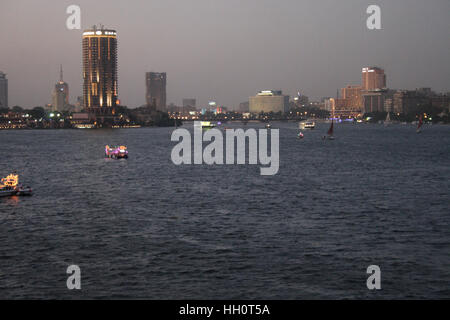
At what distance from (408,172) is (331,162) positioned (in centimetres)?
1894

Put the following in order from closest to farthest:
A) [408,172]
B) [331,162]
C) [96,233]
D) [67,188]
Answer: [96,233]
[67,188]
[408,172]
[331,162]

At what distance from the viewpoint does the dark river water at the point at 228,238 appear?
27.8m

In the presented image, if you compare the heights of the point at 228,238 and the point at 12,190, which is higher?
the point at 12,190

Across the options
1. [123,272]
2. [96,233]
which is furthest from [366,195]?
[123,272]

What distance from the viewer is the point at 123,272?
29797 mm

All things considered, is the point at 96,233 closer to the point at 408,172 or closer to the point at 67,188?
the point at 67,188

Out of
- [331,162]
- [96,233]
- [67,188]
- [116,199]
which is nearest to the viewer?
[96,233]

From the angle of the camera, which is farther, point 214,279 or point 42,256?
point 42,256

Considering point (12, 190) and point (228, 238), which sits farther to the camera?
point (12, 190)

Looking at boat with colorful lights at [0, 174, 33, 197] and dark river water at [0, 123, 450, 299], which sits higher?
boat with colorful lights at [0, 174, 33, 197]

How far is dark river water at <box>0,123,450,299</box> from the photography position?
2777 cm

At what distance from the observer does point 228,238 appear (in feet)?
122
